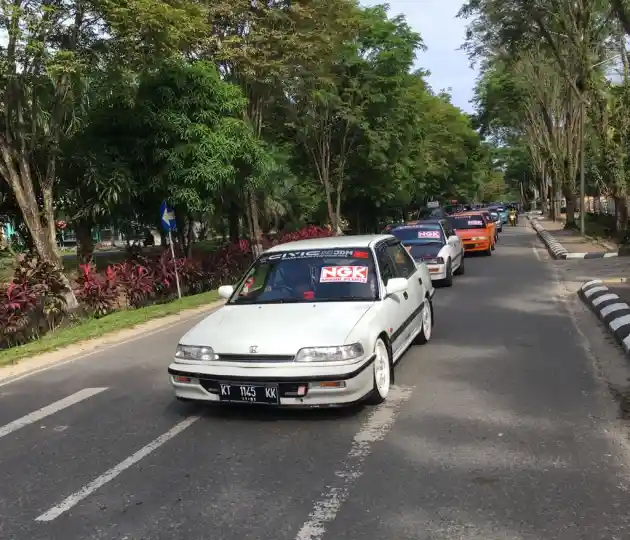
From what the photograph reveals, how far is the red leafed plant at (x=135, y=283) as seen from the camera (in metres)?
16.0

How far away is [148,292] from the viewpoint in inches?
654

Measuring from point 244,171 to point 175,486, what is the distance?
48.8 ft

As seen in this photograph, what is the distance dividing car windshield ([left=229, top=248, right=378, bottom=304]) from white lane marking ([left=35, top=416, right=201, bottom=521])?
151cm

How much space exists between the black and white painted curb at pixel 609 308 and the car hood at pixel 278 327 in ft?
12.5

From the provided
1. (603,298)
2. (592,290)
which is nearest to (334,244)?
(603,298)

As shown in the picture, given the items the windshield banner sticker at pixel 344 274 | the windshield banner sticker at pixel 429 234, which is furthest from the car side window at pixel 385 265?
the windshield banner sticker at pixel 429 234

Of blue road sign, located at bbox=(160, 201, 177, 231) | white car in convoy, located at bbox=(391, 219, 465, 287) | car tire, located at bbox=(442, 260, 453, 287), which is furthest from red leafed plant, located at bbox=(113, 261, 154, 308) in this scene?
car tire, located at bbox=(442, 260, 453, 287)

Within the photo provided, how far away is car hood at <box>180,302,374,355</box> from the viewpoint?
549 cm

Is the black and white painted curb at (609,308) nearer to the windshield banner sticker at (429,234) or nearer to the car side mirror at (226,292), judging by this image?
the windshield banner sticker at (429,234)

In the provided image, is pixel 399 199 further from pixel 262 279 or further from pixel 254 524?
pixel 254 524

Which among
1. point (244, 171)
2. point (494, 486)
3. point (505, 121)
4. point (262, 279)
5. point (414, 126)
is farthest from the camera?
point (505, 121)

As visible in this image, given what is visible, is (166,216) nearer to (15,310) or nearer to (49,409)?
(15,310)

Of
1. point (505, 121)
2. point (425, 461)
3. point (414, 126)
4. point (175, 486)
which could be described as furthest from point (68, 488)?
point (505, 121)

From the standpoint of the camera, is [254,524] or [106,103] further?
[106,103]
